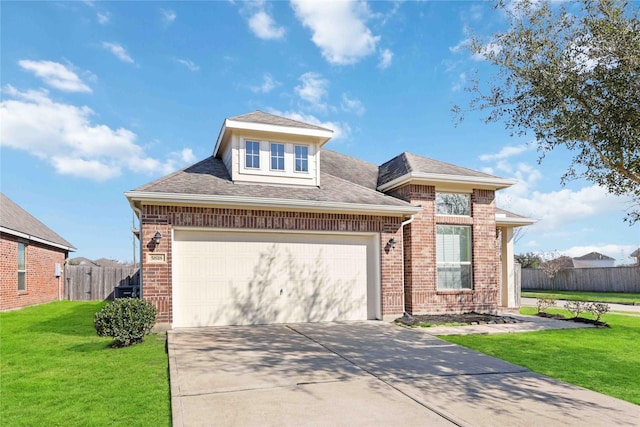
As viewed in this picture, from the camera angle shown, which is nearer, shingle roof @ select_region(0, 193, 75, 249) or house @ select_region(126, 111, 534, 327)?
house @ select_region(126, 111, 534, 327)

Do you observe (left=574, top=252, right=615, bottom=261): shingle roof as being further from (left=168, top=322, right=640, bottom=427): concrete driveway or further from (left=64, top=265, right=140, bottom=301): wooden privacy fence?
(left=168, top=322, right=640, bottom=427): concrete driveway

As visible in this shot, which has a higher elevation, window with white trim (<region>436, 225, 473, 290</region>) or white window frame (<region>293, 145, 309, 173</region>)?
white window frame (<region>293, 145, 309, 173</region>)

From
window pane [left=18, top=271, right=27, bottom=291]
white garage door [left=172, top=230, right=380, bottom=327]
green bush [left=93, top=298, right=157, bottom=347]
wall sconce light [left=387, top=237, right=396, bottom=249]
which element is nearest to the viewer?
green bush [left=93, top=298, right=157, bottom=347]

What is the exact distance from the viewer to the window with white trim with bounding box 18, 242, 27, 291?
16.9 m

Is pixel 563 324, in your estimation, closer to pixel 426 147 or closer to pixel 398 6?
pixel 426 147

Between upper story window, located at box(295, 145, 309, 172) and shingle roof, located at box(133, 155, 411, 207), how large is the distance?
2.28ft

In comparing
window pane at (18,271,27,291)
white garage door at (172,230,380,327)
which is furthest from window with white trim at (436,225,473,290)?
window pane at (18,271,27,291)

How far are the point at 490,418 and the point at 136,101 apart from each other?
581 inches

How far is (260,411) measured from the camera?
485cm

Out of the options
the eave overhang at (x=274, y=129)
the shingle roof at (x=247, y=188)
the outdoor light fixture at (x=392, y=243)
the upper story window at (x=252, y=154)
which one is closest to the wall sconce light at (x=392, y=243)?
the outdoor light fixture at (x=392, y=243)

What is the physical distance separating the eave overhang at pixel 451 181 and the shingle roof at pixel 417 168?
9.3 inches

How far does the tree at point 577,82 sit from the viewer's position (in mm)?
7621

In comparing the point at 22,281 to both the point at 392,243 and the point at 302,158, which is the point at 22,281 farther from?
the point at 392,243

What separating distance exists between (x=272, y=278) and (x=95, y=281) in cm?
1432
